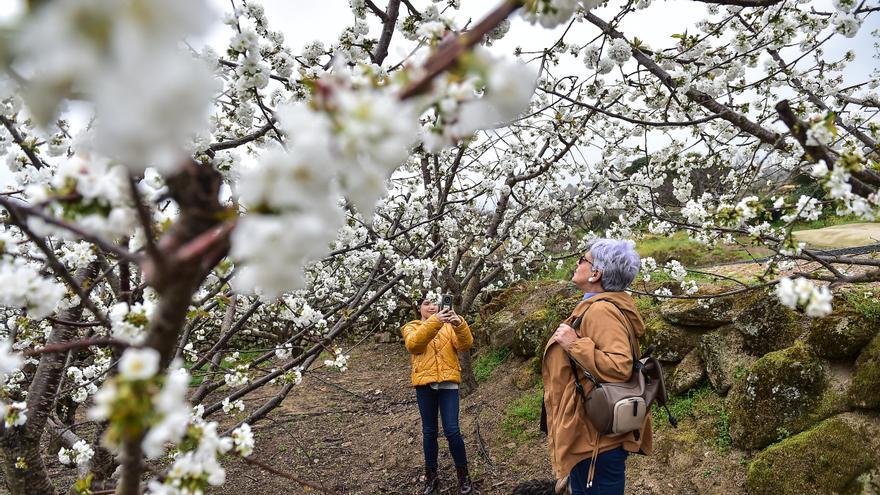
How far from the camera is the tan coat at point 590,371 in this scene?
8.01 feet

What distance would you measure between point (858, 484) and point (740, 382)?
39.0 inches

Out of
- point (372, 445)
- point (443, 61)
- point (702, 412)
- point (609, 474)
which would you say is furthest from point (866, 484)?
point (372, 445)

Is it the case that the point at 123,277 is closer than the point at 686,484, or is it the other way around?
the point at 123,277

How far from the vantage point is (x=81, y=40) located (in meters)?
0.41

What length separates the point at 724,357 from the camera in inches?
169

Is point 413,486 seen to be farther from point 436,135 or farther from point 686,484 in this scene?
point 436,135

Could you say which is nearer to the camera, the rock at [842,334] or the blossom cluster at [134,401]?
the blossom cluster at [134,401]

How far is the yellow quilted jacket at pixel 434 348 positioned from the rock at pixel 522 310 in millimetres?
2171

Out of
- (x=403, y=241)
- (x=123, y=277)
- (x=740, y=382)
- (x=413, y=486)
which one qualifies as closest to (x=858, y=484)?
(x=740, y=382)

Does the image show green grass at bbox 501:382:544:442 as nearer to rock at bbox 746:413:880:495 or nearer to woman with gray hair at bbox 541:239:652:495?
rock at bbox 746:413:880:495

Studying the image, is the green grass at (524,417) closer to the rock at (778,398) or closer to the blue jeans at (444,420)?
the blue jeans at (444,420)

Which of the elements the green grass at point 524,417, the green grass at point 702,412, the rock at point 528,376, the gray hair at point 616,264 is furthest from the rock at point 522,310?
the gray hair at point 616,264

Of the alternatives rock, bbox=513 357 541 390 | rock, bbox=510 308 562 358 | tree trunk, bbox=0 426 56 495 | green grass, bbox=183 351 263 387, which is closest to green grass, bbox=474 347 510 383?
rock, bbox=510 308 562 358

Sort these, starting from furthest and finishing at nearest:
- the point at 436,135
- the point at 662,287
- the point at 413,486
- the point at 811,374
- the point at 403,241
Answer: the point at 403,241 → the point at 662,287 → the point at 413,486 → the point at 811,374 → the point at 436,135
